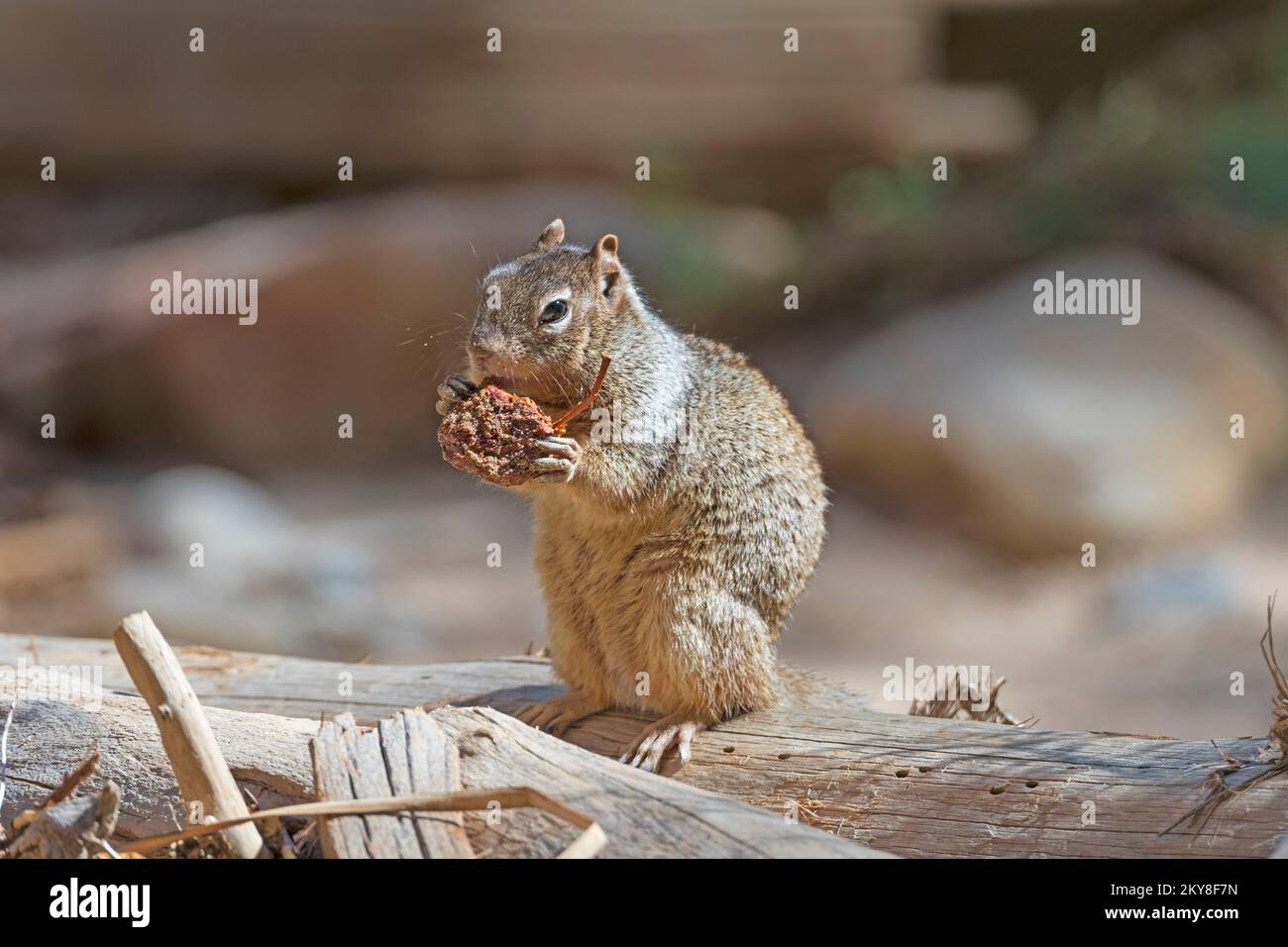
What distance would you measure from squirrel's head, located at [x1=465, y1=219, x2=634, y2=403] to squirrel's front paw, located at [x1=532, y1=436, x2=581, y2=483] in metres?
0.43

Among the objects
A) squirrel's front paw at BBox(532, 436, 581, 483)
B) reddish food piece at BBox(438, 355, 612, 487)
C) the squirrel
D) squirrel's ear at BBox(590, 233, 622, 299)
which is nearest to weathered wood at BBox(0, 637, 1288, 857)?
the squirrel

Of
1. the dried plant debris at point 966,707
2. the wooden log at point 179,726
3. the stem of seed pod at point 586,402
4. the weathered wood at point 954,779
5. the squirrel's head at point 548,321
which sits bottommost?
the weathered wood at point 954,779

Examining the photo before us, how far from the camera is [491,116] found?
17.2 m

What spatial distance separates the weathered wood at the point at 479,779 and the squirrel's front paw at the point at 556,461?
0.99m

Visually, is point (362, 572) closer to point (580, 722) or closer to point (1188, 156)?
point (580, 722)

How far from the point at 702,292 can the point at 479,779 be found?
486 inches

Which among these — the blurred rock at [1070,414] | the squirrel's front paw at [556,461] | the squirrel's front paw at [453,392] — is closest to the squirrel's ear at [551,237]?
the squirrel's front paw at [453,392]

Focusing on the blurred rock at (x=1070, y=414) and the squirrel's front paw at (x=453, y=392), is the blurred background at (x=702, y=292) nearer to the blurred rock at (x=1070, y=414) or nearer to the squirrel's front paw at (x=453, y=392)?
the blurred rock at (x=1070, y=414)

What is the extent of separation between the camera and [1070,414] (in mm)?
12938

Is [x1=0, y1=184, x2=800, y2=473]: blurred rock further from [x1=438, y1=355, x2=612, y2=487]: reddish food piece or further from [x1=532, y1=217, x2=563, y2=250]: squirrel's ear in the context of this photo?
[x1=438, y1=355, x2=612, y2=487]: reddish food piece

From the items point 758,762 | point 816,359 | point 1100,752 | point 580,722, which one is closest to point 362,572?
point 816,359

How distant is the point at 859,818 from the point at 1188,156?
42.1ft

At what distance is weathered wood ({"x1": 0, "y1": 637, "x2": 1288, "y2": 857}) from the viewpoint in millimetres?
4176

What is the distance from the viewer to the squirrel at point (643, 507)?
16.8ft
